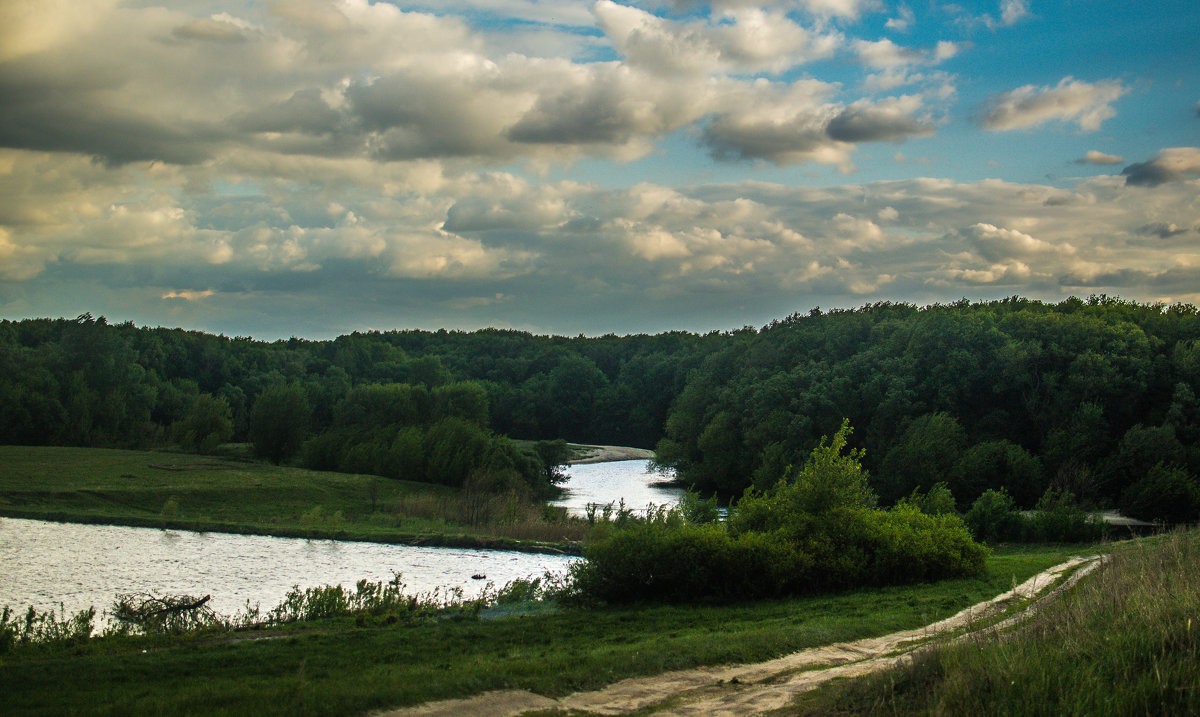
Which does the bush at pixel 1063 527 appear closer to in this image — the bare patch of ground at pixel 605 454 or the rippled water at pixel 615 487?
the rippled water at pixel 615 487

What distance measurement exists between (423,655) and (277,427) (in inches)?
2866

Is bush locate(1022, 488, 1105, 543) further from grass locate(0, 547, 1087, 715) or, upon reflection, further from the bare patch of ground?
the bare patch of ground

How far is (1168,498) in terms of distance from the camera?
5112 centimetres

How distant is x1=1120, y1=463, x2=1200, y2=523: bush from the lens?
51.0m

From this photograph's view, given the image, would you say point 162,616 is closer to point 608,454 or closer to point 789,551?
point 789,551

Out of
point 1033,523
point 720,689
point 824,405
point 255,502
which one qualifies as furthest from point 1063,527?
point 255,502

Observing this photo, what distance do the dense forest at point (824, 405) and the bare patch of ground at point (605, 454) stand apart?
78.1 ft

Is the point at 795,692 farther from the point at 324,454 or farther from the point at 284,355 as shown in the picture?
the point at 284,355

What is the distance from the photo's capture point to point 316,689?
1208cm

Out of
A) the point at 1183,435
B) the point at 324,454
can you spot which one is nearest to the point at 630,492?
the point at 324,454

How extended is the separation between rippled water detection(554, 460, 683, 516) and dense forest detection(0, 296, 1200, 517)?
15.8 feet

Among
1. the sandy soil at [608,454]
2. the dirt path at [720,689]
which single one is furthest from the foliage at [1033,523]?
the sandy soil at [608,454]

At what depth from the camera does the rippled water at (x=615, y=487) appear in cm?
7344

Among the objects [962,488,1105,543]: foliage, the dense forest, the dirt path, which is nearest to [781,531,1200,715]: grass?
the dirt path
